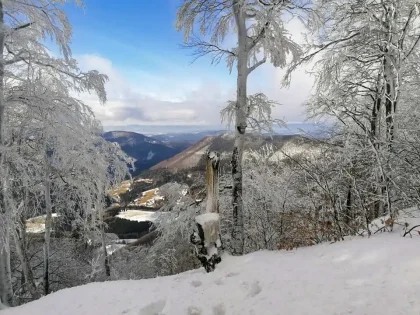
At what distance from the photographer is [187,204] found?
375 inches

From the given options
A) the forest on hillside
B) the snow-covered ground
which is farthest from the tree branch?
the snow-covered ground

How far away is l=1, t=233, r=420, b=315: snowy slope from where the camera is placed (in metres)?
2.81

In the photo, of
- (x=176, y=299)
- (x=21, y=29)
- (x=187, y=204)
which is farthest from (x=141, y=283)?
(x=21, y=29)

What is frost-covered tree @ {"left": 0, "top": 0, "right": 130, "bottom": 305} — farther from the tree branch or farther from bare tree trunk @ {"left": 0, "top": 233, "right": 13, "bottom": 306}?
the tree branch

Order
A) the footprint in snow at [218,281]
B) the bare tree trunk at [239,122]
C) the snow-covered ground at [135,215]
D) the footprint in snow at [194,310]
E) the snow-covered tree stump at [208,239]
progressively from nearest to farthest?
the footprint in snow at [194,310], the footprint in snow at [218,281], the snow-covered tree stump at [208,239], the bare tree trunk at [239,122], the snow-covered ground at [135,215]

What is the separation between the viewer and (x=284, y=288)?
3512 mm

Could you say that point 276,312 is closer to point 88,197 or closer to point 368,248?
point 368,248

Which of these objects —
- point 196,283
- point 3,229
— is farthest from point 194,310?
point 3,229

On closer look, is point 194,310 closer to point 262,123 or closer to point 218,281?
point 218,281

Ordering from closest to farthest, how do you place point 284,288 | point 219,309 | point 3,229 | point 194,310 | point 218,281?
1. point 284,288
2. point 219,309
3. point 194,310
4. point 218,281
5. point 3,229

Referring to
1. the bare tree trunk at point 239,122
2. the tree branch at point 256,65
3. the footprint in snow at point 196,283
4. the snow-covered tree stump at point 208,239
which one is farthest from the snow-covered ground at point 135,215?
the footprint in snow at point 196,283

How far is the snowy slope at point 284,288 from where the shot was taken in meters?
2.81

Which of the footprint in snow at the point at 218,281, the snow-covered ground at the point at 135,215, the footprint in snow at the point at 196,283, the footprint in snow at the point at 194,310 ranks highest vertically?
the footprint in snow at the point at 218,281

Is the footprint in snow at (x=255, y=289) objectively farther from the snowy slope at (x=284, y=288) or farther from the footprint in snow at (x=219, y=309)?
the footprint in snow at (x=219, y=309)
